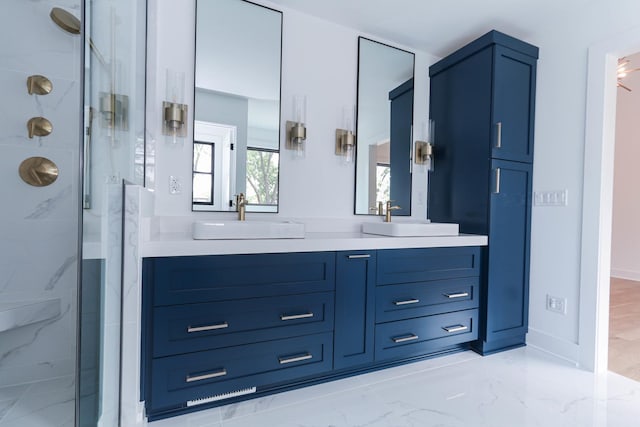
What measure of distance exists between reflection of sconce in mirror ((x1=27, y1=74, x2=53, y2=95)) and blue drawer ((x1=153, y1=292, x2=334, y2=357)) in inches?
54.3

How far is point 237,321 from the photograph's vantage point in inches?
58.5

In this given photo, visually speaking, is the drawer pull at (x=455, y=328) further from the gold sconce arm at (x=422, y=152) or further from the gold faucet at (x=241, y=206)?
the gold faucet at (x=241, y=206)

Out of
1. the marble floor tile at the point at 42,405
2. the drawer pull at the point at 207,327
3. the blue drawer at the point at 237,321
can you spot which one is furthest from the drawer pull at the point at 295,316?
the marble floor tile at the point at 42,405

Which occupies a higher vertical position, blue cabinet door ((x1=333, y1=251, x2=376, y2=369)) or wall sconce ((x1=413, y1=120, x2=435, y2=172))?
wall sconce ((x1=413, y1=120, x2=435, y2=172))

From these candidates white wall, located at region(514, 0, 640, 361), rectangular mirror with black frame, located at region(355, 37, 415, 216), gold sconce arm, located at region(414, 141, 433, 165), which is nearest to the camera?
white wall, located at region(514, 0, 640, 361)

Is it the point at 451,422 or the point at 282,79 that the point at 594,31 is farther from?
the point at 451,422

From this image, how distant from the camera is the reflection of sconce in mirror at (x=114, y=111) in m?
1.09

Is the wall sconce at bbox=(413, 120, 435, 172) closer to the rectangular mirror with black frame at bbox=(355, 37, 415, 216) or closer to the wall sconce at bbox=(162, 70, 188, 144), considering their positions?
the rectangular mirror with black frame at bbox=(355, 37, 415, 216)

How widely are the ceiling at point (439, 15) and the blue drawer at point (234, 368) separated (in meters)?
2.12

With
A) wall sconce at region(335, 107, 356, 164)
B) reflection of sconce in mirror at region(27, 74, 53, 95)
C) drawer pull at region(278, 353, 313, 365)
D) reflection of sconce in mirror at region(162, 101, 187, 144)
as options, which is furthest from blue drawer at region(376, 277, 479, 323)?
reflection of sconce in mirror at region(27, 74, 53, 95)

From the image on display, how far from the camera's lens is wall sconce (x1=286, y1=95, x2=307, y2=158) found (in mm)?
2143

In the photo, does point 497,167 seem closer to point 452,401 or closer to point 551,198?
point 551,198

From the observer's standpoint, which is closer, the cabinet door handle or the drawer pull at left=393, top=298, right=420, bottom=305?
the drawer pull at left=393, top=298, right=420, bottom=305

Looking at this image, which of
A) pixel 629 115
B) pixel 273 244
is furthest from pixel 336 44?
pixel 629 115
